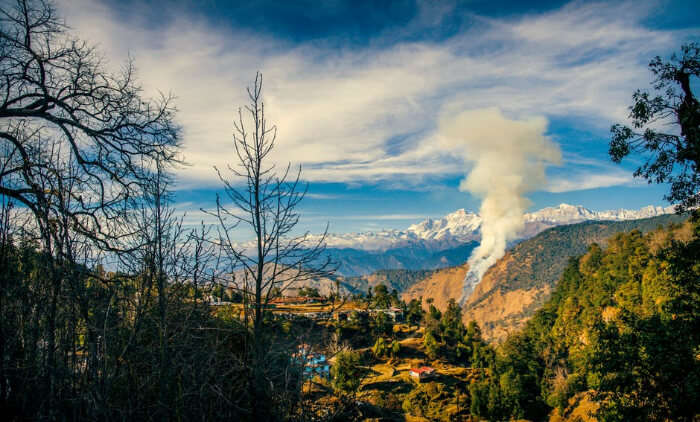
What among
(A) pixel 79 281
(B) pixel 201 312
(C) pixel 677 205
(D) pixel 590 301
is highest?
(C) pixel 677 205

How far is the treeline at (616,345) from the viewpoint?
33.8 ft

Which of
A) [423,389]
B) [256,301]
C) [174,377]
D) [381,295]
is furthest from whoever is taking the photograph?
[381,295]

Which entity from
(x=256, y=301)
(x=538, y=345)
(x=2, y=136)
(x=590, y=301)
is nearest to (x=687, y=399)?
(x=256, y=301)

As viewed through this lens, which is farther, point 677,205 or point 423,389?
point 423,389

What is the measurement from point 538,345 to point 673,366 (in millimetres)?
45795

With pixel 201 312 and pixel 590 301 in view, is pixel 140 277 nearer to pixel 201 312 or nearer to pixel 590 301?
pixel 201 312

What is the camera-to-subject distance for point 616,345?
11.7m

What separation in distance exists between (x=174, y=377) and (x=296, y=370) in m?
1.74

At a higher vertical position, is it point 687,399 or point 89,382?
point 89,382

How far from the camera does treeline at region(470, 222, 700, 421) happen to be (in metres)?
10.3

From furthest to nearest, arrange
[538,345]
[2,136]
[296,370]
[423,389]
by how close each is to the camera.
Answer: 1. [538,345]
2. [423,389]
3. [2,136]
4. [296,370]

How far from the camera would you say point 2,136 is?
498cm

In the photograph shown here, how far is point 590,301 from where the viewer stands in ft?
147

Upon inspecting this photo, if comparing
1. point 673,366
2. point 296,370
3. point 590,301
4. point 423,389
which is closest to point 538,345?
point 590,301
